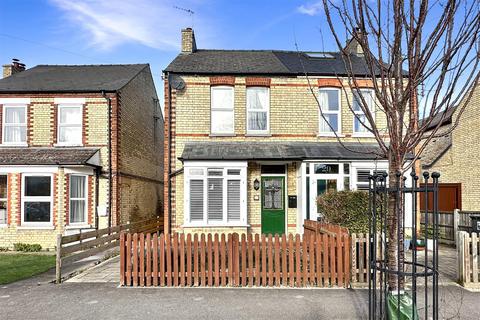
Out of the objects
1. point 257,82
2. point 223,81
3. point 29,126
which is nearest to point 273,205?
point 257,82

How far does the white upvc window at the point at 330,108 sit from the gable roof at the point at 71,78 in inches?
316

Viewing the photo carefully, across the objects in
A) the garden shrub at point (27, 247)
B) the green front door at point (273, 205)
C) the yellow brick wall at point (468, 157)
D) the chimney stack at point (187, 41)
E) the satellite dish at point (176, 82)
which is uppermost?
the chimney stack at point (187, 41)

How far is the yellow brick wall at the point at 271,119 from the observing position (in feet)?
43.7

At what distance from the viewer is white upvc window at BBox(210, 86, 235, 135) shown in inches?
539

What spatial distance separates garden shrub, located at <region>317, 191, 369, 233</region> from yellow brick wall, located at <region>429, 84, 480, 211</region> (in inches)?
443

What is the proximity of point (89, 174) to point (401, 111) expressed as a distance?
12643 mm

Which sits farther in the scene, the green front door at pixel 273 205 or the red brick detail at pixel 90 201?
the red brick detail at pixel 90 201

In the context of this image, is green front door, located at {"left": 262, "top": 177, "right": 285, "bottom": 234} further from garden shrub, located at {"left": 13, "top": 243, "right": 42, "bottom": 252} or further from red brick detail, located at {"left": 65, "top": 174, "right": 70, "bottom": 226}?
garden shrub, located at {"left": 13, "top": 243, "right": 42, "bottom": 252}

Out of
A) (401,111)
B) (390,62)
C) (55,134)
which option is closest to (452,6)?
(390,62)

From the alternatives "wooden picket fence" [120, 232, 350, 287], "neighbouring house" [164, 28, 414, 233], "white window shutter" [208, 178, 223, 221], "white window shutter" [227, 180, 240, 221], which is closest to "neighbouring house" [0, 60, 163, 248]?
"neighbouring house" [164, 28, 414, 233]

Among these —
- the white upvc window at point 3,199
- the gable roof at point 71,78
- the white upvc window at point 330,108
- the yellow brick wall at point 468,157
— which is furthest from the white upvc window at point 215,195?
the yellow brick wall at point 468,157

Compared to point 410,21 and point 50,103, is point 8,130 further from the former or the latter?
point 410,21

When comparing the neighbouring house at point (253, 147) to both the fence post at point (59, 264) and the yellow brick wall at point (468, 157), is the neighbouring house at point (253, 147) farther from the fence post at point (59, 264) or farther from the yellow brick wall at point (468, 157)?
the yellow brick wall at point (468, 157)

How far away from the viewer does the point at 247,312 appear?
600 cm
